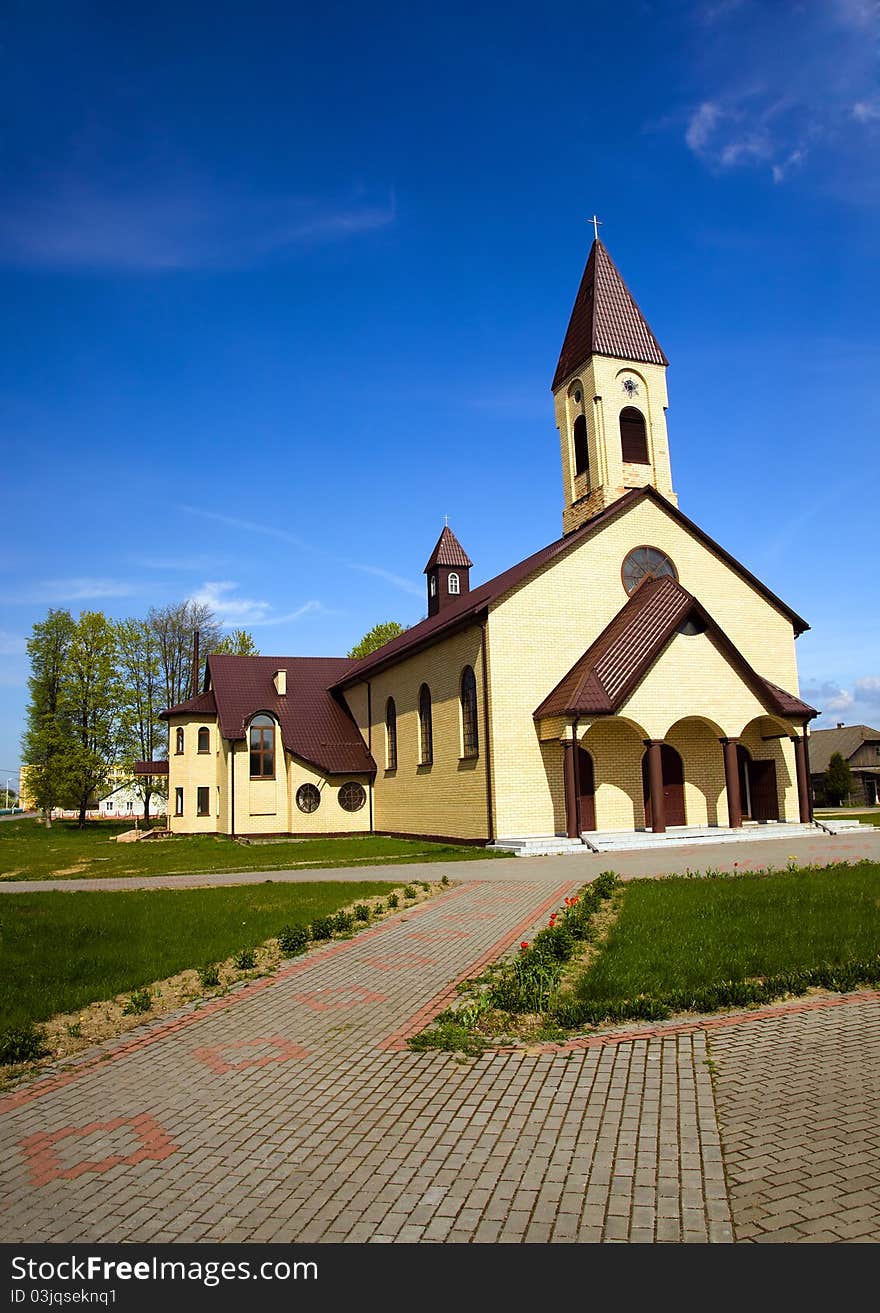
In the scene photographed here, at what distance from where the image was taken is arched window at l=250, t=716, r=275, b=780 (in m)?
36.4

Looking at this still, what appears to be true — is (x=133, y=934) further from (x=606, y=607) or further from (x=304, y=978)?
(x=606, y=607)

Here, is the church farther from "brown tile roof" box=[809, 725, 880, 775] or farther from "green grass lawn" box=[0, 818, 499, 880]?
"brown tile roof" box=[809, 725, 880, 775]

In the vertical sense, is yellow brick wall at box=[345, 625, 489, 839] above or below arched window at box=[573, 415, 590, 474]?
below

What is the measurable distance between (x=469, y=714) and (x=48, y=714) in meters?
32.3

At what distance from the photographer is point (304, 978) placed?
856 cm

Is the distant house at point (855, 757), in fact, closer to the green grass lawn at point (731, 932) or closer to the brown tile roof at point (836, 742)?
the brown tile roof at point (836, 742)

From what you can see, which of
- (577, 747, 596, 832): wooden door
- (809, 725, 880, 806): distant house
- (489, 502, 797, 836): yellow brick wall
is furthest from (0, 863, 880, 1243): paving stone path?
(809, 725, 880, 806): distant house

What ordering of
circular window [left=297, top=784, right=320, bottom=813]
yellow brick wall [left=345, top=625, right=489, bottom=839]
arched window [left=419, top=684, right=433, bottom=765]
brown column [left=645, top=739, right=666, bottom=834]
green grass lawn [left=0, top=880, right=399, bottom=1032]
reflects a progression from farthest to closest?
circular window [left=297, top=784, right=320, bottom=813] → arched window [left=419, top=684, right=433, bottom=765] → yellow brick wall [left=345, top=625, right=489, bottom=839] → brown column [left=645, top=739, right=666, bottom=834] → green grass lawn [left=0, top=880, right=399, bottom=1032]

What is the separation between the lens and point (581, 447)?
101 ft

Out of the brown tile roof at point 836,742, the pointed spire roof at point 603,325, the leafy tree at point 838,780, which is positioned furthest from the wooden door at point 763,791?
the brown tile roof at point 836,742

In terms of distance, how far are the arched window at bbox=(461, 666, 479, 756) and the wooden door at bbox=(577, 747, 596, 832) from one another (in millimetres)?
2952

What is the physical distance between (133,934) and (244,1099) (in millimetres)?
5573

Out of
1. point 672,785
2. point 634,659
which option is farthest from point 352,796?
point 634,659

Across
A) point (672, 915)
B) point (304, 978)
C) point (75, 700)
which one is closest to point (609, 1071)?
point (304, 978)
